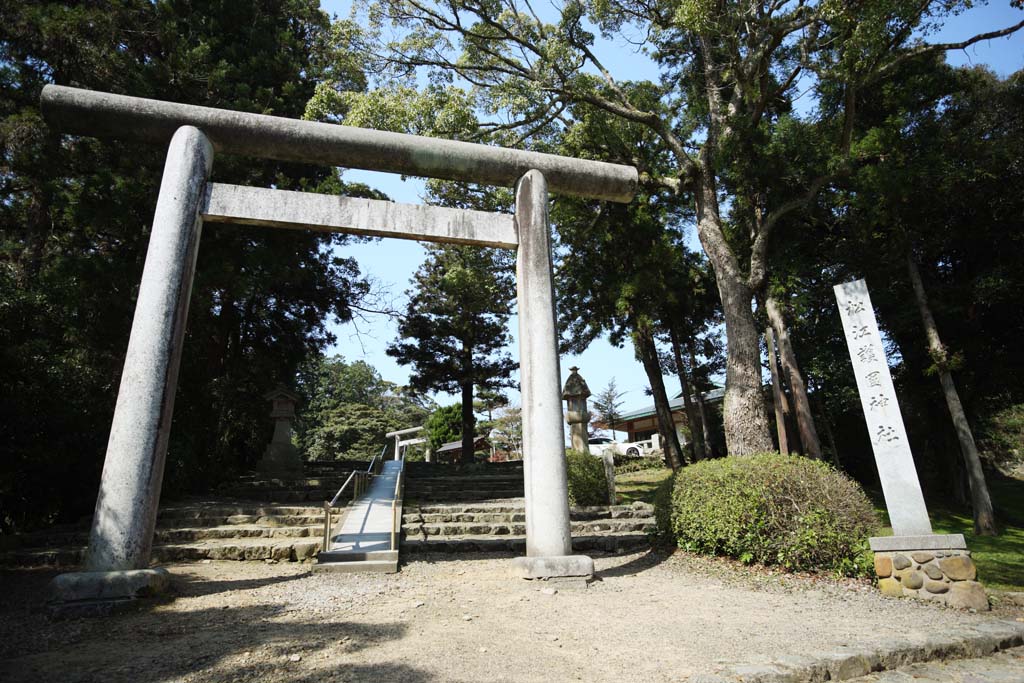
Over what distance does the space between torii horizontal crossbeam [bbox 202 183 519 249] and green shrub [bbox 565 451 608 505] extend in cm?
585

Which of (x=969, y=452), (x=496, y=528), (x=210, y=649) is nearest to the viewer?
(x=210, y=649)

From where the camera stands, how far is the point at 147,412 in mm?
5359

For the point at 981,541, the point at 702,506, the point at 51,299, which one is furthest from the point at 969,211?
the point at 51,299

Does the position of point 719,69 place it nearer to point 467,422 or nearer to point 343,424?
point 467,422

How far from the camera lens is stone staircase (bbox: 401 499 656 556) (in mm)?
8297

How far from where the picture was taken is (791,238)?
15422 millimetres

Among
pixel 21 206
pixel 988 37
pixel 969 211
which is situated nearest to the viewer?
pixel 988 37

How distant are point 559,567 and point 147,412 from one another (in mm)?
4510

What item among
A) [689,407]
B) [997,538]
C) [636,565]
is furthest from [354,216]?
[689,407]

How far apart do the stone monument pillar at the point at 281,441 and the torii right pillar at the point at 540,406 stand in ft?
32.2

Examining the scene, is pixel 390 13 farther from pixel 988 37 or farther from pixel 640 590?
pixel 640 590

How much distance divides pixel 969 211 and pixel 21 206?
22.1 m

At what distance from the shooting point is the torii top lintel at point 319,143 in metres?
6.19

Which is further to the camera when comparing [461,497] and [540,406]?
[461,497]
